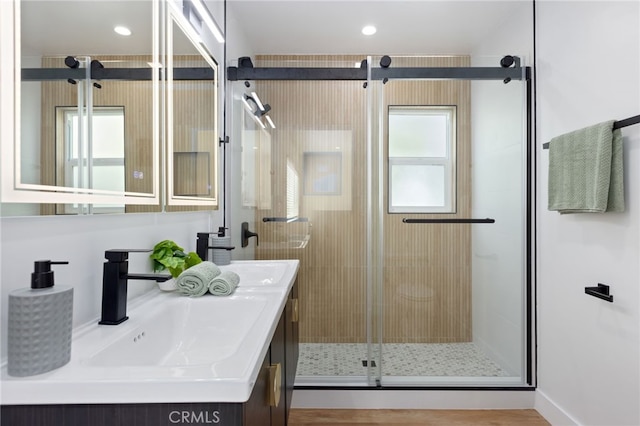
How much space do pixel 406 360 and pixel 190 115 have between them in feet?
6.44

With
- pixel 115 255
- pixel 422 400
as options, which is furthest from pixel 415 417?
pixel 115 255

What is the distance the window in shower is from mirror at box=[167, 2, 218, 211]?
1161 millimetres

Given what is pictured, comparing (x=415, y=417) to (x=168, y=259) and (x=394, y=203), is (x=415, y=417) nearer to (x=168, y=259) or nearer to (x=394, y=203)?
(x=394, y=203)

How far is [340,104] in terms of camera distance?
7.89 feet

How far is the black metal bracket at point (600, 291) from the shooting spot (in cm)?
154

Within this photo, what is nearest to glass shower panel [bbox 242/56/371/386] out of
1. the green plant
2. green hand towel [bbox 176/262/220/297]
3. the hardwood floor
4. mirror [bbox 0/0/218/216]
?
the hardwood floor

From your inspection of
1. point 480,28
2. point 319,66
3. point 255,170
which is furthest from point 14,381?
point 480,28

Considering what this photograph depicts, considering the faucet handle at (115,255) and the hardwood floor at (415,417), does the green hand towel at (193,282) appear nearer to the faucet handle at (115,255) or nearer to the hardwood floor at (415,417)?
the faucet handle at (115,255)

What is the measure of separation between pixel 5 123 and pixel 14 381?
46 centimetres

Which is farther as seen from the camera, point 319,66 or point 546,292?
point 319,66

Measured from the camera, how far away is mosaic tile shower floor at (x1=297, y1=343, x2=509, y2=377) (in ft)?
7.58

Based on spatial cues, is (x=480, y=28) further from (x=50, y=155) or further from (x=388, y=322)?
(x=50, y=155)

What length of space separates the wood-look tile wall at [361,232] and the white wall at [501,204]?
7cm

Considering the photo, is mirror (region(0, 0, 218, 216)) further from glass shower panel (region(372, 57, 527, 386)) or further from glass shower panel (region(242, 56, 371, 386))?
glass shower panel (region(372, 57, 527, 386))
